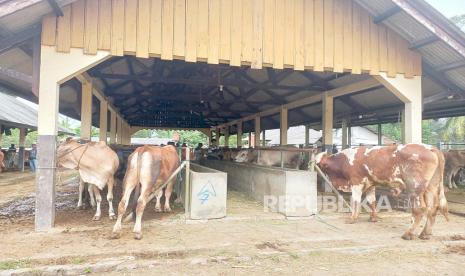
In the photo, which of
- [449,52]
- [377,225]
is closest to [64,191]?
[377,225]

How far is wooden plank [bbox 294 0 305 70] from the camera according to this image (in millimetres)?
6918

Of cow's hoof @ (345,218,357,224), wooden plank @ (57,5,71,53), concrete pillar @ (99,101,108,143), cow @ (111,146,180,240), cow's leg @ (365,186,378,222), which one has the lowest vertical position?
cow's hoof @ (345,218,357,224)

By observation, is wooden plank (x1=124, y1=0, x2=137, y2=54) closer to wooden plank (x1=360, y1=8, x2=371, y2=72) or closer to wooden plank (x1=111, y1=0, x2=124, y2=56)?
wooden plank (x1=111, y1=0, x2=124, y2=56)

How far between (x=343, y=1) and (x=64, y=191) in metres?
9.39

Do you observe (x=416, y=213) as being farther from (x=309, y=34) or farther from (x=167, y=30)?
(x=167, y=30)

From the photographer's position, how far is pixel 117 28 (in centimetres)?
623

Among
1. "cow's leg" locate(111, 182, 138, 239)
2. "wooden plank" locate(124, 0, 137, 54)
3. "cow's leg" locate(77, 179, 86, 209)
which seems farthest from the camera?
"cow's leg" locate(77, 179, 86, 209)

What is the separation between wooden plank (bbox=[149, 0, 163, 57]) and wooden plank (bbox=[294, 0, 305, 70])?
265cm

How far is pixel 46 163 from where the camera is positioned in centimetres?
595

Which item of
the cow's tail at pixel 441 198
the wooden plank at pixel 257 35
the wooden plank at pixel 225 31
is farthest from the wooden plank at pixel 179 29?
the cow's tail at pixel 441 198

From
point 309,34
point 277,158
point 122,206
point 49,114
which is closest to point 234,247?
point 122,206


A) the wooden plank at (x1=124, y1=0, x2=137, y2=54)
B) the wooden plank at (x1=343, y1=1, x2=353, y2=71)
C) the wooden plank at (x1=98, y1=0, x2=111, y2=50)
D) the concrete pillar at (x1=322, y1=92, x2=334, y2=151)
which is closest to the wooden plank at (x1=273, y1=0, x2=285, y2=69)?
the wooden plank at (x1=343, y1=1, x2=353, y2=71)

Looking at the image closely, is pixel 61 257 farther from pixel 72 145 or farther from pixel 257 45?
pixel 257 45

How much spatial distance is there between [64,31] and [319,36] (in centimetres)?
479
